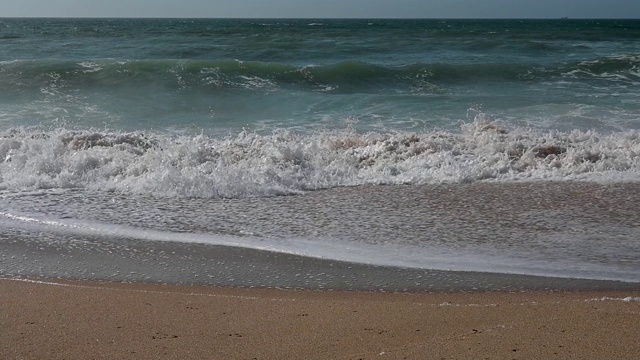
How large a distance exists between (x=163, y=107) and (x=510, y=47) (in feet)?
54.1

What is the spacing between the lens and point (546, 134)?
10.4 metres

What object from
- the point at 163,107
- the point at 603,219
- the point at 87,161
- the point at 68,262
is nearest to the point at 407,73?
the point at 163,107

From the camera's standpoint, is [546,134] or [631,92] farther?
[631,92]

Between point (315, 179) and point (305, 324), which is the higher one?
point (305, 324)

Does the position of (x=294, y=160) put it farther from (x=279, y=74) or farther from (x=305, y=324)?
(x=279, y=74)

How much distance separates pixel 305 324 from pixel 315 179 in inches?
176

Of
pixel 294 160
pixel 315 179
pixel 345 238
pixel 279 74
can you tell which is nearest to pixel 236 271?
Answer: pixel 345 238

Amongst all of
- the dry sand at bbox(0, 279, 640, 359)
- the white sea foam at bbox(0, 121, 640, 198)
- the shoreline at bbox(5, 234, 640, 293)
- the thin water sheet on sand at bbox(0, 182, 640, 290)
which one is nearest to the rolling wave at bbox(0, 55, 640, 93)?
the white sea foam at bbox(0, 121, 640, 198)

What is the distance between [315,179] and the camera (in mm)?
8273

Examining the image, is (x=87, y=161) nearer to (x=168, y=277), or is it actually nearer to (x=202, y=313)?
(x=168, y=277)

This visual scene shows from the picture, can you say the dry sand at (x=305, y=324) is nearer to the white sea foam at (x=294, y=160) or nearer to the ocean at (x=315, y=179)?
the ocean at (x=315, y=179)

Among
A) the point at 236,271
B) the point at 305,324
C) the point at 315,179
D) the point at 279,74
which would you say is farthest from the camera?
the point at 279,74

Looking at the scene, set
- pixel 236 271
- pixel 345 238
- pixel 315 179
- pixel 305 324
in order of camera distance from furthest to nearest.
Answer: pixel 315 179 → pixel 345 238 → pixel 236 271 → pixel 305 324

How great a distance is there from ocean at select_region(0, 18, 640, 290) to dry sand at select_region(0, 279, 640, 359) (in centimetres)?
39
